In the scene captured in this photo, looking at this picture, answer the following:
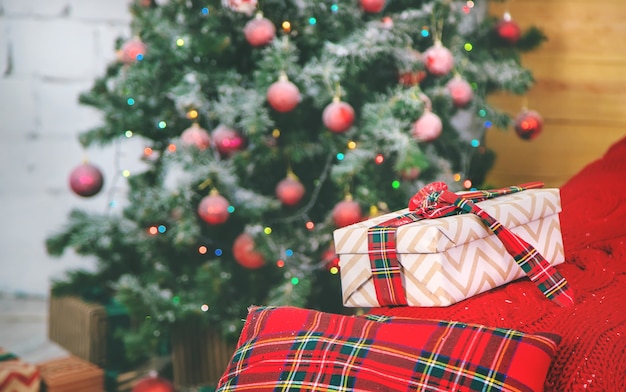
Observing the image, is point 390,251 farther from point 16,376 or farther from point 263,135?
point 16,376

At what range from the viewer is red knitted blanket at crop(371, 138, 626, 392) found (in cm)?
71

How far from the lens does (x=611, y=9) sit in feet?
6.69

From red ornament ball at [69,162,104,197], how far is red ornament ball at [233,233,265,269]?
1.42 ft

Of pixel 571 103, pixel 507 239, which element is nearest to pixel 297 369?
pixel 507 239

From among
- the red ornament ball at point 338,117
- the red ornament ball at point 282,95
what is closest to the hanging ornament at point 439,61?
the red ornament ball at point 338,117

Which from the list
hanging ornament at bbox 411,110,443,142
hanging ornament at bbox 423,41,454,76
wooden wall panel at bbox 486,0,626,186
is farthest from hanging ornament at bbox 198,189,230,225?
wooden wall panel at bbox 486,0,626,186

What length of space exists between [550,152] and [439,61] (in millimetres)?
703

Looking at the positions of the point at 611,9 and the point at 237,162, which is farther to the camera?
the point at 611,9

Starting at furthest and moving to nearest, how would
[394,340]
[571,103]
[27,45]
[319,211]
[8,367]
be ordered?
1. [27,45]
2. [571,103]
3. [319,211]
4. [8,367]
5. [394,340]

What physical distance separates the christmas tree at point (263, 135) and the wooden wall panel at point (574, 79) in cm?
24

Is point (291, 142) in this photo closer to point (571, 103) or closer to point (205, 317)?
point (205, 317)

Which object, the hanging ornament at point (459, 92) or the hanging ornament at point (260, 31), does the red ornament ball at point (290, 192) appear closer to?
the hanging ornament at point (260, 31)

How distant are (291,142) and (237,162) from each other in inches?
6.0

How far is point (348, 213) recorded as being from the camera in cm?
162
